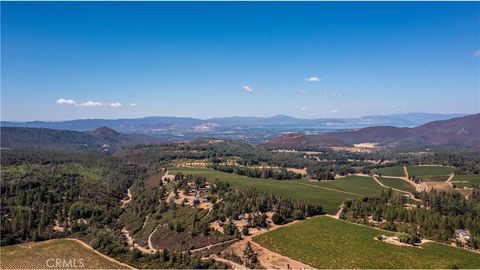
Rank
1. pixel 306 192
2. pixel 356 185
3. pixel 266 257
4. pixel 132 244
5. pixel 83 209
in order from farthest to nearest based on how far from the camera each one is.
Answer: pixel 356 185
pixel 306 192
pixel 83 209
pixel 132 244
pixel 266 257

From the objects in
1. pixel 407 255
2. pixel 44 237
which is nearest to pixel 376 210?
pixel 407 255

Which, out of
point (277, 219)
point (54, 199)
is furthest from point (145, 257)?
point (54, 199)

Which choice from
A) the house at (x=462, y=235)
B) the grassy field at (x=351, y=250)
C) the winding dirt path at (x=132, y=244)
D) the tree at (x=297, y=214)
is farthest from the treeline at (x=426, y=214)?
the winding dirt path at (x=132, y=244)

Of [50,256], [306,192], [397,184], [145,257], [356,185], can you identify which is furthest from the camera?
[397,184]

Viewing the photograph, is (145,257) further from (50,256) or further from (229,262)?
(50,256)

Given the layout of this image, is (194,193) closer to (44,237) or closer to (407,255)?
(44,237)

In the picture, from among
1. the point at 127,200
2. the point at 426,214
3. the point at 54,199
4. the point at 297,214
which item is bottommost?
the point at 127,200
